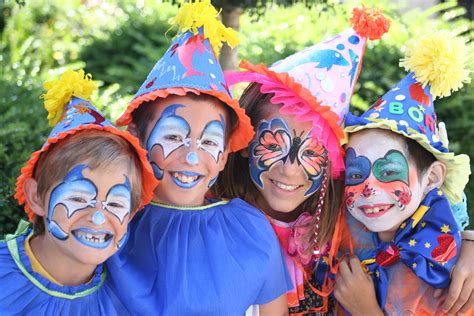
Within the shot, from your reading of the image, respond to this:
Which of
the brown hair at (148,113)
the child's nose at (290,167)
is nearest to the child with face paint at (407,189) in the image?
the child's nose at (290,167)

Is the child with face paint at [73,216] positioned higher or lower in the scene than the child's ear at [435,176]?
lower

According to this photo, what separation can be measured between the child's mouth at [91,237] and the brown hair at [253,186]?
809mm

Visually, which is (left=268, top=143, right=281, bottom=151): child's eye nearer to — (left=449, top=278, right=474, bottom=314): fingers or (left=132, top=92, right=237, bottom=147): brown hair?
(left=132, top=92, right=237, bottom=147): brown hair

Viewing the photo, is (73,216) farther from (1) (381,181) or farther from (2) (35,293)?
(1) (381,181)

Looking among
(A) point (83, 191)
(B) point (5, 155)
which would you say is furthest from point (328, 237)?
(B) point (5, 155)

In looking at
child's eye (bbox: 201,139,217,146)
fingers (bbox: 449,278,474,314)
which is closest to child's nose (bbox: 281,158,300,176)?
child's eye (bbox: 201,139,217,146)

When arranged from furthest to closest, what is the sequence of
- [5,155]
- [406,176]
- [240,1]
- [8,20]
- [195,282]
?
1. [8,20]
2. [240,1]
3. [5,155]
4. [406,176]
5. [195,282]

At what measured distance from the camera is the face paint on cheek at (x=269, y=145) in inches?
122

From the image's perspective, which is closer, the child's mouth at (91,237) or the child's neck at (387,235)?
the child's mouth at (91,237)

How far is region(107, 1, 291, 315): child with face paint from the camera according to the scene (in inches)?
109

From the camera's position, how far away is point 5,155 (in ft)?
12.7

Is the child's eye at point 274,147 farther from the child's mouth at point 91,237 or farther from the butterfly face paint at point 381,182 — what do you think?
the child's mouth at point 91,237

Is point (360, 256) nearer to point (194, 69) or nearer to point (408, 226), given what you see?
point (408, 226)

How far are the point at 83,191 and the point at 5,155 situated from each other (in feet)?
→ 5.00
